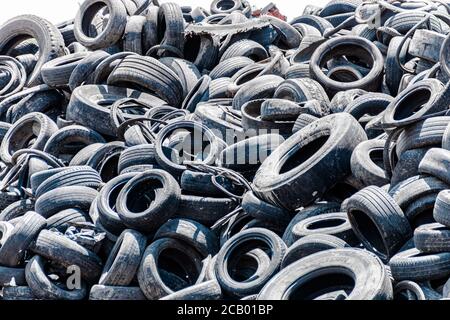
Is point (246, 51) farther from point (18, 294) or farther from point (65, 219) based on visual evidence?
point (18, 294)

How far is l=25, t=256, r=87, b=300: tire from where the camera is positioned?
→ 10.1m

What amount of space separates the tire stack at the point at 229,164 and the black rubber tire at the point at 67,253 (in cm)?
2

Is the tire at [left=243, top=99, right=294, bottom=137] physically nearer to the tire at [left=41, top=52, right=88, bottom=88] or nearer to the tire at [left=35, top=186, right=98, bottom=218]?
the tire at [left=35, top=186, right=98, bottom=218]

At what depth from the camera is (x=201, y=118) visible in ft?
41.3

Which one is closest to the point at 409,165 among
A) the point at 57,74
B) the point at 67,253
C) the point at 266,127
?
the point at 266,127

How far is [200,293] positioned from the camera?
9.25 metres

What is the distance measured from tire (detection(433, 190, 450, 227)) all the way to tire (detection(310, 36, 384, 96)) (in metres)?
4.17

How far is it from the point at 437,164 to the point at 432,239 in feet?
3.20

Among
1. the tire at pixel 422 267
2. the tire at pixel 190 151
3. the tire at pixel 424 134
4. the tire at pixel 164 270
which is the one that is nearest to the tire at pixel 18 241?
the tire at pixel 164 270

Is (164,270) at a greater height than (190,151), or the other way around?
(190,151)

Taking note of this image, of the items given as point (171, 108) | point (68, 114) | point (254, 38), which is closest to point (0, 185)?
point (68, 114)

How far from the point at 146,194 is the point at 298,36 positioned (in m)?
5.72

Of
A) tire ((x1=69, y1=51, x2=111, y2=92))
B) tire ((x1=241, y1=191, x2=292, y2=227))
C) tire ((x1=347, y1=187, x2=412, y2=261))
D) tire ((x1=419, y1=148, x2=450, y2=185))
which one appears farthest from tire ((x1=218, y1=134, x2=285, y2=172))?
tire ((x1=69, y1=51, x2=111, y2=92))

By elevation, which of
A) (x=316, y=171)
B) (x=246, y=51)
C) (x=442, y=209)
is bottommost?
(x=246, y=51)
